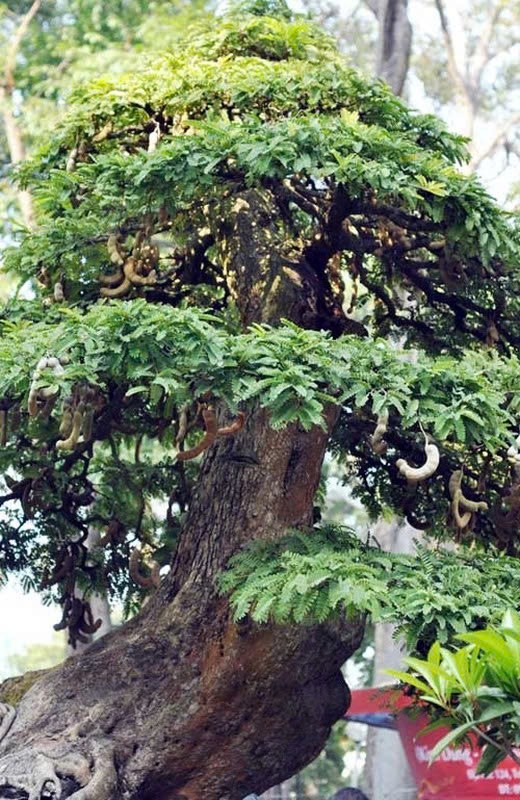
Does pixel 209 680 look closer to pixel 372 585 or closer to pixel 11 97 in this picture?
pixel 372 585

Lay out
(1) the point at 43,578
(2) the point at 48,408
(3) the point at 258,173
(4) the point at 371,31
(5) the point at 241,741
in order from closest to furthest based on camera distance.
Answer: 1. (2) the point at 48,408
2. (3) the point at 258,173
3. (5) the point at 241,741
4. (1) the point at 43,578
5. (4) the point at 371,31

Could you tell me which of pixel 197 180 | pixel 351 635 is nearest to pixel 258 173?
pixel 197 180

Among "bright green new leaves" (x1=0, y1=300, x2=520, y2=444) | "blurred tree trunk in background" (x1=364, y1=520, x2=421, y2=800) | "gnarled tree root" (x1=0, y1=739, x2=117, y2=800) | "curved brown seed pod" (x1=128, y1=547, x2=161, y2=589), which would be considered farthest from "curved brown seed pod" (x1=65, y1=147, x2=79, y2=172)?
"blurred tree trunk in background" (x1=364, y1=520, x2=421, y2=800)

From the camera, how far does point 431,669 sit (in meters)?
→ 4.10

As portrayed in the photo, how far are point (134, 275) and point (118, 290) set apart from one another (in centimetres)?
10

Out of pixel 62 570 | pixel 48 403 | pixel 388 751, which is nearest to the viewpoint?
pixel 48 403

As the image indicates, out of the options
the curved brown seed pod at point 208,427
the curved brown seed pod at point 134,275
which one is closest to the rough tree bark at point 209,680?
the curved brown seed pod at point 134,275

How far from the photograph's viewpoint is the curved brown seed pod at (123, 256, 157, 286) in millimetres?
6020

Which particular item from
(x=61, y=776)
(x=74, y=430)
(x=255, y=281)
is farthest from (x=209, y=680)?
(x=255, y=281)

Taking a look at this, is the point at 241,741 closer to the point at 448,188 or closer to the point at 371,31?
the point at 448,188

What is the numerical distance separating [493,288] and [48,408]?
240cm

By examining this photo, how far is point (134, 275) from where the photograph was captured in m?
6.04

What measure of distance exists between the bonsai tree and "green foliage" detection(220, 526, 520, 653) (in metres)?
0.01

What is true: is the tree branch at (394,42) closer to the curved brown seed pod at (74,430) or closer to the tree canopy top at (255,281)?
the tree canopy top at (255,281)
